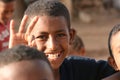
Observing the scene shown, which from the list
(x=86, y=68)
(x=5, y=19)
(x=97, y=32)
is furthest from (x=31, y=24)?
(x=97, y=32)

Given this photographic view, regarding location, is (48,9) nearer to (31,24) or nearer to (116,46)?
(31,24)

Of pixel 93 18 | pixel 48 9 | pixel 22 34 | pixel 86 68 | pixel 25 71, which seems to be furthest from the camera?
pixel 93 18

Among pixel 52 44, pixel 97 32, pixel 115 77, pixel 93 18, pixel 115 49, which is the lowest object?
pixel 93 18

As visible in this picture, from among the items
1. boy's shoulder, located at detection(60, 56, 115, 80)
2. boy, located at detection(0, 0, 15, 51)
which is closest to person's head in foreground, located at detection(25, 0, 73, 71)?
boy's shoulder, located at detection(60, 56, 115, 80)

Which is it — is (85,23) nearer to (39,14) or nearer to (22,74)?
(39,14)

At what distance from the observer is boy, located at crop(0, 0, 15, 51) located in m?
4.79

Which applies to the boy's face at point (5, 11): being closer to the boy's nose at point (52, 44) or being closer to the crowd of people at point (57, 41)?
the crowd of people at point (57, 41)

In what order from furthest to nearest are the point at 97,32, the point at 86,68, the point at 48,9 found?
the point at 97,32 < the point at 86,68 < the point at 48,9

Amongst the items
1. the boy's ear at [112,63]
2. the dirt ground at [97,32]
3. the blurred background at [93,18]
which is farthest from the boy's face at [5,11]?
the blurred background at [93,18]

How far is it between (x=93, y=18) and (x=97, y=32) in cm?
211

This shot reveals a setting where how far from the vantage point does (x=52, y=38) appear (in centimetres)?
263

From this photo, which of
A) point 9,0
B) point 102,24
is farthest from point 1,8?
point 102,24

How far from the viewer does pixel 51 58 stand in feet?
8.71

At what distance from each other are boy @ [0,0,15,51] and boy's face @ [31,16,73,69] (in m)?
2.11
